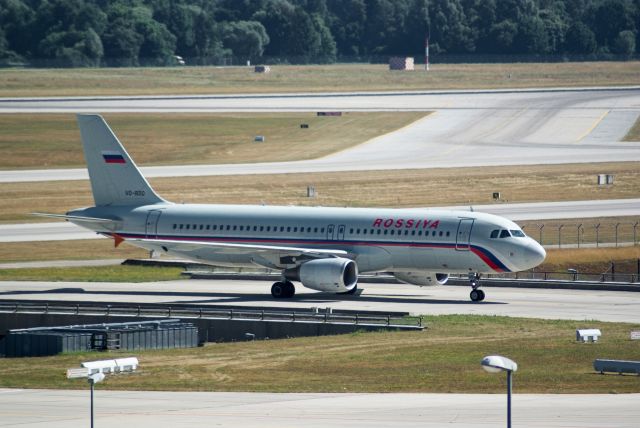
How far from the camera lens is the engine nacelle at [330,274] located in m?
63.0

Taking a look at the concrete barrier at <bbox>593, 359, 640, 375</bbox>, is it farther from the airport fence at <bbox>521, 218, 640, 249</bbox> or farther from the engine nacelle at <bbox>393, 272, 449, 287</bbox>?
the airport fence at <bbox>521, 218, 640, 249</bbox>

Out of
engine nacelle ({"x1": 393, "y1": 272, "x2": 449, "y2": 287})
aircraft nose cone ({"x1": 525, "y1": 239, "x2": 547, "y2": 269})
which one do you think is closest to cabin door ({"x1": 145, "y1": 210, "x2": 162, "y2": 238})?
engine nacelle ({"x1": 393, "y1": 272, "x2": 449, "y2": 287})

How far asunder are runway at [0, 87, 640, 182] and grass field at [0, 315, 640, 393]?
2665 inches

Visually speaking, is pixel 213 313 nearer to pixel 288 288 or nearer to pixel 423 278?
pixel 288 288

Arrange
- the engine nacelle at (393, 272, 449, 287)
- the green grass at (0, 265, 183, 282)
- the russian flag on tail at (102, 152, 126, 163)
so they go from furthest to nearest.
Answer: the green grass at (0, 265, 183, 282) < the russian flag on tail at (102, 152, 126, 163) < the engine nacelle at (393, 272, 449, 287)

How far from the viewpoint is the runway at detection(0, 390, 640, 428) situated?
120 ft

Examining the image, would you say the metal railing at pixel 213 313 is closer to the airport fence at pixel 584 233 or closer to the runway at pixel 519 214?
the airport fence at pixel 584 233

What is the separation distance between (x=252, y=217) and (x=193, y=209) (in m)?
3.47

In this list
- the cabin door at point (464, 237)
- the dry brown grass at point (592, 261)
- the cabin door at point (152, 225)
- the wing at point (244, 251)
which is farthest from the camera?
the dry brown grass at point (592, 261)

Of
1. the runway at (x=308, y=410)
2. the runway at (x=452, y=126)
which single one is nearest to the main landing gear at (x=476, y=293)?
the runway at (x=308, y=410)

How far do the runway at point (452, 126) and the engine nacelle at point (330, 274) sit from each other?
184 ft

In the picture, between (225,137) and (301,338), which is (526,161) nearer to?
(225,137)

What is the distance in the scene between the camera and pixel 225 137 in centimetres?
14675

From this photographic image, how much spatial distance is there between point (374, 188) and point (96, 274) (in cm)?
3839
